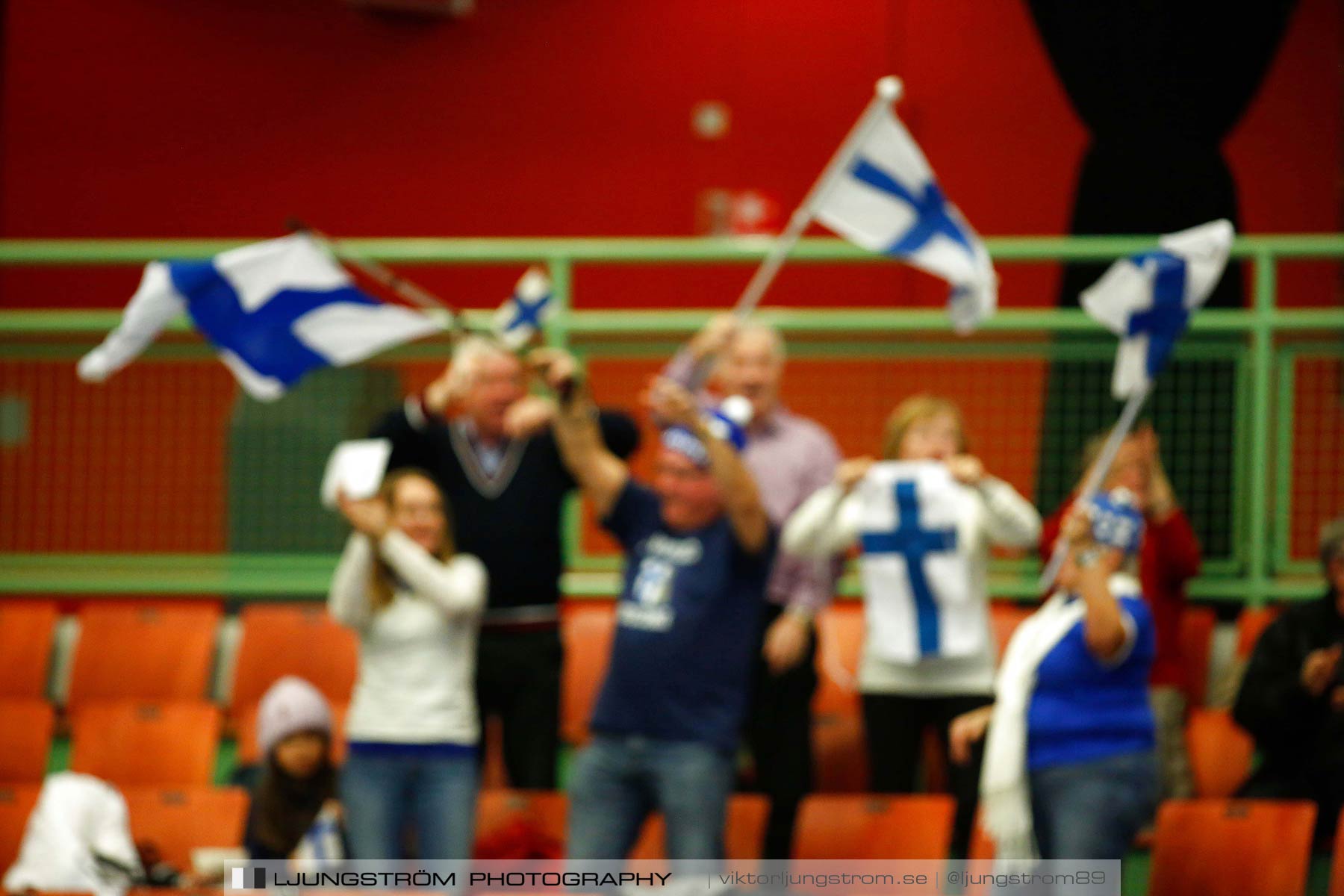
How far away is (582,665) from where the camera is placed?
6539 mm

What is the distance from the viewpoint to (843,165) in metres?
5.41

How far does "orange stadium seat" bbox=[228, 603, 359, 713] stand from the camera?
6.68m

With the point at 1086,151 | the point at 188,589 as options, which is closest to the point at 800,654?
the point at 188,589

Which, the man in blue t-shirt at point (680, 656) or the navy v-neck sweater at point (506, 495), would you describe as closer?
the man in blue t-shirt at point (680, 656)

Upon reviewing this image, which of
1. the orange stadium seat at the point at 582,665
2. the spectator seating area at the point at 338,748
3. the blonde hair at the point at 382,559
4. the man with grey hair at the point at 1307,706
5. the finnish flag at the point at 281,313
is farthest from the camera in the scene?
the orange stadium seat at the point at 582,665

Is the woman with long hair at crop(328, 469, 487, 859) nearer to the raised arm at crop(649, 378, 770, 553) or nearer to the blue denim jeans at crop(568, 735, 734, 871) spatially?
the blue denim jeans at crop(568, 735, 734, 871)

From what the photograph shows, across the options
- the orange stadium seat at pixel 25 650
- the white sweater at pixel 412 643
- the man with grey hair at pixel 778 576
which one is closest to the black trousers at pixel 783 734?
the man with grey hair at pixel 778 576

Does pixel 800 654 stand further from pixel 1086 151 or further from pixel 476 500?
pixel 1086 151

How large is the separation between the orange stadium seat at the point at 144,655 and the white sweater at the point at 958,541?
224 cm

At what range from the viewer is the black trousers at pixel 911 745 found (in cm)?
559

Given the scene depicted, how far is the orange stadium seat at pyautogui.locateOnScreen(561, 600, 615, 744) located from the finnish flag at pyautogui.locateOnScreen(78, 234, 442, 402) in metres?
1.33

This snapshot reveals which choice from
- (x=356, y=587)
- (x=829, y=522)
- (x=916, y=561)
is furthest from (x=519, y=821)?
(x=916, y=561)

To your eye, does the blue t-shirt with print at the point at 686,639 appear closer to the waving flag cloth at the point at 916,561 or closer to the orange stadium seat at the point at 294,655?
the waving flag cloth at the point at 916,561

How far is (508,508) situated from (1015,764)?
1.70 meters
